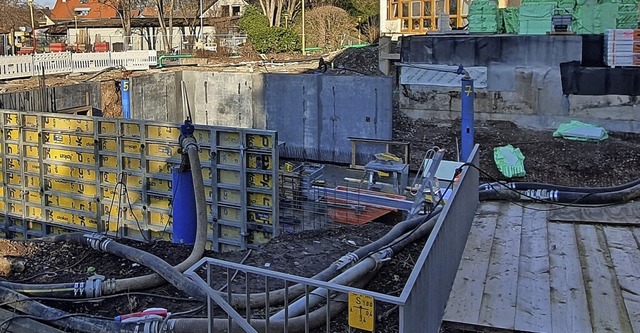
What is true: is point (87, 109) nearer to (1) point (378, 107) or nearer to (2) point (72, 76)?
(2) point (72, 76)

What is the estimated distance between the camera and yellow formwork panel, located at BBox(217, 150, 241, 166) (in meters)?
10.2

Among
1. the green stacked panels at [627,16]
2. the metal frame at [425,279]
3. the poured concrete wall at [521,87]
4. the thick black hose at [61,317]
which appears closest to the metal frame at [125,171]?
the thick black hose at [61,317]

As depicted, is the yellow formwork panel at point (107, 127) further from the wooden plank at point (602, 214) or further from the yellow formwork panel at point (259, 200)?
the wooden plank at point (602, 214)

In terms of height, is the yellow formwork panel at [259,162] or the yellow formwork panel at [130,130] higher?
the yellow formwork panel at [130,130]

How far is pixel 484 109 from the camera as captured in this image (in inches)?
787

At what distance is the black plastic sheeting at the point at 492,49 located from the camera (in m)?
18.8

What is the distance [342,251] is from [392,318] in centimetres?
236

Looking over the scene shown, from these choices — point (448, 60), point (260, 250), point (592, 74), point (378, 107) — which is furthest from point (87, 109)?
point (592, 74)

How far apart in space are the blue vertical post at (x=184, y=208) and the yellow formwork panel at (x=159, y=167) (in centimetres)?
160

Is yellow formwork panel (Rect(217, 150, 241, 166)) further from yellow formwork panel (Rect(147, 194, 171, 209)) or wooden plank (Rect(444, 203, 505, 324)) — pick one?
wooden plank (Rect(444, 203, 505, 324))

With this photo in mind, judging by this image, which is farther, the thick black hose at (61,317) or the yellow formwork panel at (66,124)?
the yellow formwork panel at (66,124)

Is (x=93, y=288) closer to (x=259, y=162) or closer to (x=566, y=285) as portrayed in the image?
(x=259, y=162)

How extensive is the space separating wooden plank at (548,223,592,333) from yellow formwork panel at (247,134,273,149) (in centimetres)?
476

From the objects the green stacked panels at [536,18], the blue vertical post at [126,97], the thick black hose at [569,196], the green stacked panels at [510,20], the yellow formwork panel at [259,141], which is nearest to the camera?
the thick black hose at [569,196]
